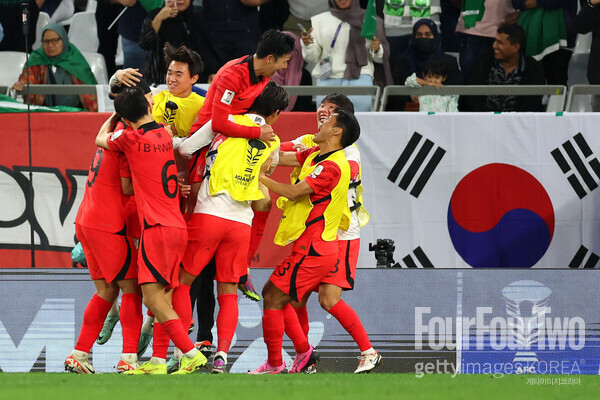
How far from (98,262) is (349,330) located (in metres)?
1.83

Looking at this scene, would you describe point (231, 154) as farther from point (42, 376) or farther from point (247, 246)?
point (42, 376)

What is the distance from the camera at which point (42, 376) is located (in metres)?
6.32

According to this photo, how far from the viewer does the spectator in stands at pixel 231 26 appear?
10.8 meters

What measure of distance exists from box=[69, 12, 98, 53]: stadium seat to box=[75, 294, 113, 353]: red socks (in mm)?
5573

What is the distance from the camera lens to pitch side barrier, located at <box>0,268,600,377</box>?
7648mm

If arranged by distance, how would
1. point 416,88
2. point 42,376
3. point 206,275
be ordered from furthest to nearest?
point 416,88 → point 206,275 → point 42,376

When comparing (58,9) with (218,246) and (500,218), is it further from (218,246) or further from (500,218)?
(218,246)

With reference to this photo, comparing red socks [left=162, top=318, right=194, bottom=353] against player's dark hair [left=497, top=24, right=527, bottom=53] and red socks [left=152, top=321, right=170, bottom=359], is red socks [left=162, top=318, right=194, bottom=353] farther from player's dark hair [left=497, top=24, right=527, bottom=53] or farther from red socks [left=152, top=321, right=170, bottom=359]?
player's dark hair [left=497, top=24, right=527, bottom=53]

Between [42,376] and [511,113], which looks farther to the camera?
[511,113]

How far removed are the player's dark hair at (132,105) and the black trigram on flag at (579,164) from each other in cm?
475

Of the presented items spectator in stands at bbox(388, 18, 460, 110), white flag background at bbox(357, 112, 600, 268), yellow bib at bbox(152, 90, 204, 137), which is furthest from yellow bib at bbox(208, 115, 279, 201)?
spectator in stands at bbox(388, 18, 460, 110)

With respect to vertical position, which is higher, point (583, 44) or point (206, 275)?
point (583, 44)

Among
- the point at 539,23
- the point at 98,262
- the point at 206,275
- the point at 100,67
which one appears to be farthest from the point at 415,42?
the point at 98,262

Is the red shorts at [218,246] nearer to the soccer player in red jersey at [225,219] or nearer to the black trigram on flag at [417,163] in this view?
the soccer player in red jersey at [225,219]
